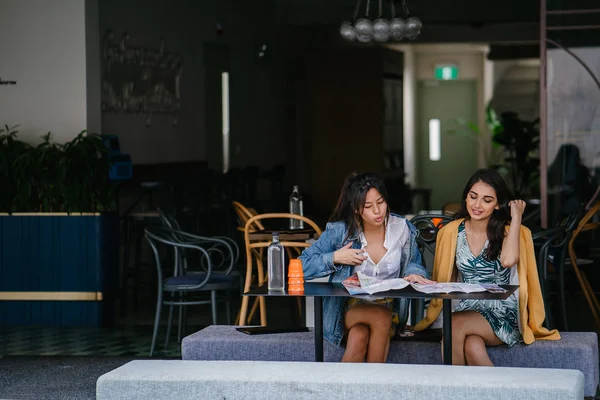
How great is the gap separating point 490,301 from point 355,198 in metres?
0.71

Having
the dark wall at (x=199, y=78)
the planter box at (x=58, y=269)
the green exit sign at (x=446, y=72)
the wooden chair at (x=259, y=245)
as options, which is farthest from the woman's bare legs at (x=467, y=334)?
the green exit sign at (x=446, y=72)

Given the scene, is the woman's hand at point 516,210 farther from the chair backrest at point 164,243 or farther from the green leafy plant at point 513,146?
the green leafy plant at point 513,146

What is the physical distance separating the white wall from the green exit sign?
263 inches

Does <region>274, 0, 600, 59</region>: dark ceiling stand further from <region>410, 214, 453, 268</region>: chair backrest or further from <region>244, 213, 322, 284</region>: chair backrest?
<region>410, 214, 453, 268</region>: chair backrest

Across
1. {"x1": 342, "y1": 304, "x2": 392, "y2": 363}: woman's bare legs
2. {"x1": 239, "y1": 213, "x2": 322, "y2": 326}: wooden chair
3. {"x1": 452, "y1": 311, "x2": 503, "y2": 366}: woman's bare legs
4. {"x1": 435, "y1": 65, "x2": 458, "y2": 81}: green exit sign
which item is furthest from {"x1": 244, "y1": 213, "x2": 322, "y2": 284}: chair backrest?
{"x1": 435, "y1": 65, "x2": 458, "y2": 81}: green exit sign

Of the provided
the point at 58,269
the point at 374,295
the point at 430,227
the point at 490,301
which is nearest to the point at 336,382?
the point at 374,295

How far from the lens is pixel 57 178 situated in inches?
322

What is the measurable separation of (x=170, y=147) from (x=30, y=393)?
18.5ft

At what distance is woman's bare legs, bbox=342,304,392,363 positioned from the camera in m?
4.70

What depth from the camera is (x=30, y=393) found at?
19.0 ft

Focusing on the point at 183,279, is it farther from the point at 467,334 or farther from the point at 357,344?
the point at 467,334

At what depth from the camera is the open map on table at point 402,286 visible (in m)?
4.30

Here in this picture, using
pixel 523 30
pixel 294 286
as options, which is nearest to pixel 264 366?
pixel 294 286

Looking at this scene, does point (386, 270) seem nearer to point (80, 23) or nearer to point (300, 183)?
point (80, 23)
